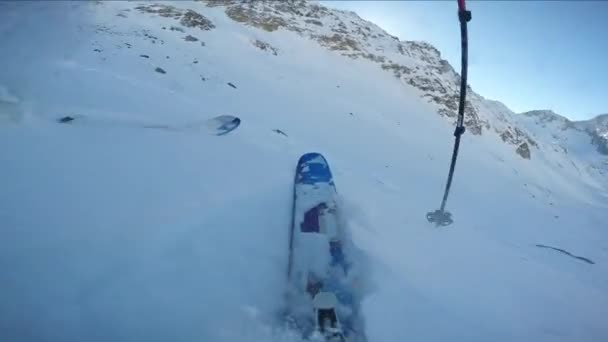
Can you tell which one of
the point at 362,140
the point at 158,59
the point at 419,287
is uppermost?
the point at 419,287

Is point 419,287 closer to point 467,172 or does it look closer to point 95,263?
point 95,263

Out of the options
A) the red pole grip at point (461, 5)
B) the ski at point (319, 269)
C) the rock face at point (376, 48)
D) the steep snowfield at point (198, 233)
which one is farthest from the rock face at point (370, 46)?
the ski at point (319, 269)

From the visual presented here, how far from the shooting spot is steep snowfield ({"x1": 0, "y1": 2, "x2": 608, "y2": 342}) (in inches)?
138

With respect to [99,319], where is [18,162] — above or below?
below

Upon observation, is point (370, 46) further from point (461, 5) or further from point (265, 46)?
point (461, 5)

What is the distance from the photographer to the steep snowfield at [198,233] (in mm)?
3512

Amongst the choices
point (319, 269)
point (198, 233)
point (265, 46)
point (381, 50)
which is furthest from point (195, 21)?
point (319, 269)

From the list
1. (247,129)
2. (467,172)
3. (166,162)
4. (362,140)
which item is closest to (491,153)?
(467,172)

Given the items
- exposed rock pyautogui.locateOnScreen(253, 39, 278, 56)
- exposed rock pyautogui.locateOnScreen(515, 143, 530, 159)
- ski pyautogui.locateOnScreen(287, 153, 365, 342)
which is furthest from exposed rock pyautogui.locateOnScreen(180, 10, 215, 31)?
exposed rock pyautogui.locateOnScreen(515, 143, 530, 159)

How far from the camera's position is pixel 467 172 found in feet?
58.9

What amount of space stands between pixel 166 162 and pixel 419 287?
4.59 metres

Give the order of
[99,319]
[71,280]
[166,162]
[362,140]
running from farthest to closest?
[362,140]
[166,162]
[71,280]
[99,319]

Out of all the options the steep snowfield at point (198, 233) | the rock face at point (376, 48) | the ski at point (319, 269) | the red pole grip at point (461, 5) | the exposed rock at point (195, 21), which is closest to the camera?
the steep snowfield at point (198, 233)

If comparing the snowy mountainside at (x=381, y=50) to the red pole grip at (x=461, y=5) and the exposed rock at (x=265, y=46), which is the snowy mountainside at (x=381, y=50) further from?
the red pole grip at (x=461, y=5)
